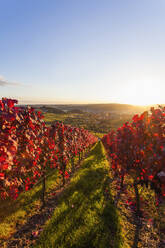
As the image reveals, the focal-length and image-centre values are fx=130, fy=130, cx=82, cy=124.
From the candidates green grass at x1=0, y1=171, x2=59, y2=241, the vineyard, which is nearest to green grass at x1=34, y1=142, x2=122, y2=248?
the vineyard

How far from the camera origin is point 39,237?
4.02 meters

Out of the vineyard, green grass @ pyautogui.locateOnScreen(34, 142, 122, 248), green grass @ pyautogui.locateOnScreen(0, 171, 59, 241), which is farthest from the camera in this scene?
green grass @ pyautogui.locateOnScreen(0, 171, 59, 241)

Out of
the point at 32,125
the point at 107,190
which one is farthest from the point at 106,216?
the point at 32,125

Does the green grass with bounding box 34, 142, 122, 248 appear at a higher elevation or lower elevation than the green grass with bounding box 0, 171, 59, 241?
higher

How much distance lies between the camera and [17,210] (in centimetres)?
561

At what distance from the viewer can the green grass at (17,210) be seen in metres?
4.64

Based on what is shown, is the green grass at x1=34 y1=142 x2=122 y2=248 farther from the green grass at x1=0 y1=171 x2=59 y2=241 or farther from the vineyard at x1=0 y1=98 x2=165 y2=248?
the green grass at x1=0 y1=171 x2=59 y2=241

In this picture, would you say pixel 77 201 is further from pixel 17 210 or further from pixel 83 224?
pixel 17 210

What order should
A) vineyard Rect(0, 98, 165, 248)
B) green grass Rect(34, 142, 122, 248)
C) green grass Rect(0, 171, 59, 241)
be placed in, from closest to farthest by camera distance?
vineyard Rect(0, 98, 165, 248) → green grass Rect(34, 142, 122, 248) → green grass Rect(0, 171, 59, 241)

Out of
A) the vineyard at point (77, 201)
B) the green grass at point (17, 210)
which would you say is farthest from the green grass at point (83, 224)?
the green grass at point (17, 210)

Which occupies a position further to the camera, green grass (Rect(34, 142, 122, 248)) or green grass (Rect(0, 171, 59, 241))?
green grass (Rect(0, 171, 59, 241))

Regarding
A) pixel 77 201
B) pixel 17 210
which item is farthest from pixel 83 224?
pixel 17 210

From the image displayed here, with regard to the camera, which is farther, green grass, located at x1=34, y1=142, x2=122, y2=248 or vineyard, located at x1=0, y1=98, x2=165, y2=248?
green grass, located at x1=34, y1=142, x2=122, y2=248

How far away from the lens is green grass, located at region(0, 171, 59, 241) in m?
4.64
